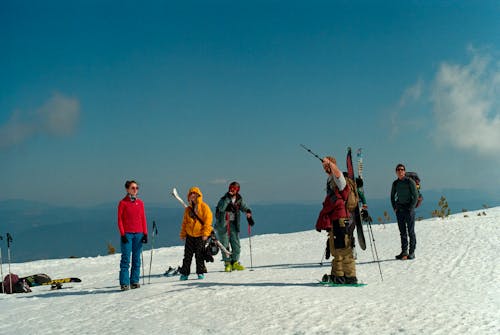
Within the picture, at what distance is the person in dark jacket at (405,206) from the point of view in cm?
1055

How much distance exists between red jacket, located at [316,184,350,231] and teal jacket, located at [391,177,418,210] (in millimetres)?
4079

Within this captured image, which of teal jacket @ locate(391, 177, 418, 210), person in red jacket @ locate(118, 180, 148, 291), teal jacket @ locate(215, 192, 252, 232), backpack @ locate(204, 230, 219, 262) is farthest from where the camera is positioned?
teal jacket @ locate(391, 177, 418, 210)

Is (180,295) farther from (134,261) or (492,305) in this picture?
(492,305)

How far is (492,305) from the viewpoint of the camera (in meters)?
5.74

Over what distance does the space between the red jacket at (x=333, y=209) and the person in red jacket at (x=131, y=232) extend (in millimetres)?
3538

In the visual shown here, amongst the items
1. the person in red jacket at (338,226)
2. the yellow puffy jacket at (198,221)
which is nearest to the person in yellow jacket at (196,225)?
the yellow puffy jacket at (198,221)

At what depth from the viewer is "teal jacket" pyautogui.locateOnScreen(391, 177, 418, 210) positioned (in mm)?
10578

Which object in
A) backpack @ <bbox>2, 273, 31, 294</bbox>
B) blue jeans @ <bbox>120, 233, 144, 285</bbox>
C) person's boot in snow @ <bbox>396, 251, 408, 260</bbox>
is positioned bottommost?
backpack @ <bbox>2, 273, 31, 294</bbox>

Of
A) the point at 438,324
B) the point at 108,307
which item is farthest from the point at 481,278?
the point at 108,307

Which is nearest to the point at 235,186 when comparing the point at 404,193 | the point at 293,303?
the point at 404,193

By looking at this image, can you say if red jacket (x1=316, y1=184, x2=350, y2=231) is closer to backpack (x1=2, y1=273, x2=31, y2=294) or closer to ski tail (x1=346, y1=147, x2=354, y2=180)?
ski tail (x1=346, y1=147, x2=354, y2=180)

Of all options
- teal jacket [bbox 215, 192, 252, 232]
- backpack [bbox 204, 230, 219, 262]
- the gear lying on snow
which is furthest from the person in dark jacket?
the gear lying on snow

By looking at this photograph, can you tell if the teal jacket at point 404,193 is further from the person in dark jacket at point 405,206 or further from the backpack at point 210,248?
the backpack at point 210,248

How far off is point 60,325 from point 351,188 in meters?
5.04
